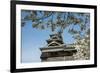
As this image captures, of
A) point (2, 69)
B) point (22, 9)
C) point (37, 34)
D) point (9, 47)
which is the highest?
point (22, 9)

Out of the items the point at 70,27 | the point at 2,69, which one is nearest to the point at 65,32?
the point at 70,27

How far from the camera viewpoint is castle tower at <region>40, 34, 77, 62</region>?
75.5 inches

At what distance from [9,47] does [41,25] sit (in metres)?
0.39

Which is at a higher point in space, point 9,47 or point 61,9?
point 61,9

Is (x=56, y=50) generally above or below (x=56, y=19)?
below

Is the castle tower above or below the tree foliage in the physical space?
below

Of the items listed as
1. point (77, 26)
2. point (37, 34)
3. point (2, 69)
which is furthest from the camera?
point (77, 26)

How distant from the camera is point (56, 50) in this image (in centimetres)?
195

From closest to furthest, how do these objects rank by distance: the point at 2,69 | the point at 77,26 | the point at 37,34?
the point at 2,69, the point at 37,34, the point at 77,26

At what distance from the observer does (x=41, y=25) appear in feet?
6.23

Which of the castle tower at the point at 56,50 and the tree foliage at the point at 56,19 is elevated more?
the tree foliage at the point at 56,19

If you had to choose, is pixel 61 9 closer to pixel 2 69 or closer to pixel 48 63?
pixel 48 63

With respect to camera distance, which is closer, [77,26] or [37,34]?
[37,34]

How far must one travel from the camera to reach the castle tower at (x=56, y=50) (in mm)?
1917
